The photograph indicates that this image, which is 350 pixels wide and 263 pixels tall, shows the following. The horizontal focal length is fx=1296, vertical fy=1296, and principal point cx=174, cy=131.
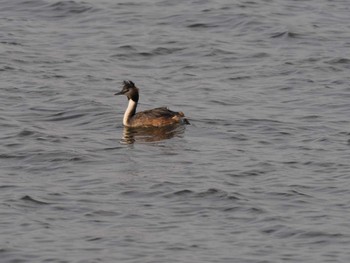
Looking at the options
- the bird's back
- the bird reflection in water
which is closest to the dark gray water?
the bird reflection in water

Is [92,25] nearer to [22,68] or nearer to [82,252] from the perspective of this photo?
[22,68]

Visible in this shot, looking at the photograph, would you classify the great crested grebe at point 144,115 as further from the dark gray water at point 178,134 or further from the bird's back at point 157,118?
the dark gray water at point 178,134

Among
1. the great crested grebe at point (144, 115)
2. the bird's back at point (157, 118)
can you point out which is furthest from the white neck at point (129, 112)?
the bird's back at point (157, 118)

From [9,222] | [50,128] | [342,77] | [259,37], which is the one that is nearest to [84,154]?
[50,128]

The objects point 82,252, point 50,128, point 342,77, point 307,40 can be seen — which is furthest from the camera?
point 307,40

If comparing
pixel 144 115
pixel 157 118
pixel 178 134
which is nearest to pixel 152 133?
pixel 157 118

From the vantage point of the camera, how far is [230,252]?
727 inches

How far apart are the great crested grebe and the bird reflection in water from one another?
10cm

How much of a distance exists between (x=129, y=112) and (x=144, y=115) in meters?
0.38

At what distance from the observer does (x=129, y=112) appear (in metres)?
26.5

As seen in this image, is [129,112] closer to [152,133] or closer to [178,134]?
[152,133]

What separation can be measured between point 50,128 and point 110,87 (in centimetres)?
362

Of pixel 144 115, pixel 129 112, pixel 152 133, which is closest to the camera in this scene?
pixel 152 133

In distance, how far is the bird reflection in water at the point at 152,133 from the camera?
25.5m
